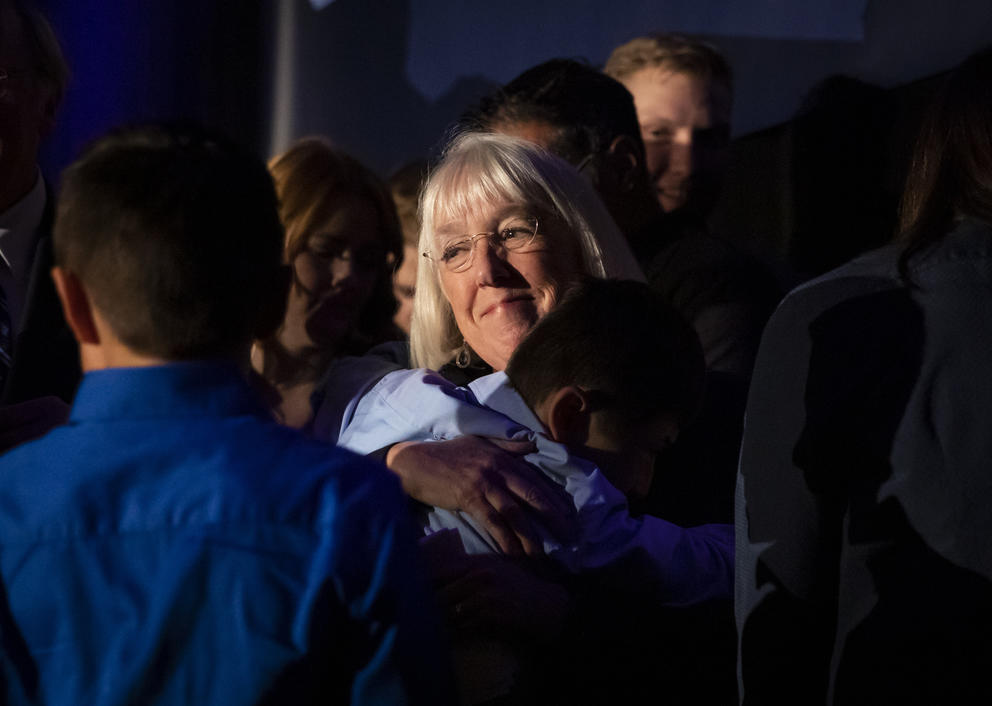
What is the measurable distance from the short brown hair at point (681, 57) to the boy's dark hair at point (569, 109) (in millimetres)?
700

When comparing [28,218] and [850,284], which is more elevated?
[850,284]

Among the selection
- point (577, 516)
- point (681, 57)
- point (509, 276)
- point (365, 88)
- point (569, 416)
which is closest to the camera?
point (577, 516)

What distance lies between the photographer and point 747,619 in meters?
1.37

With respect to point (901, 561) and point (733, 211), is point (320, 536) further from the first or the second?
point (733, 211)

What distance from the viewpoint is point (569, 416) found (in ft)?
5.10

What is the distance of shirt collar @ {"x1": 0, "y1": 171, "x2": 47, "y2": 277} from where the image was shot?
2205 mm

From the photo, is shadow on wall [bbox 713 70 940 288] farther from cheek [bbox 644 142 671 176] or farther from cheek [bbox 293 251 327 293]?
cheek [bbox 293 251 327 293]

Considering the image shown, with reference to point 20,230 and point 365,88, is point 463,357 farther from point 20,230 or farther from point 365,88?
point 365,88

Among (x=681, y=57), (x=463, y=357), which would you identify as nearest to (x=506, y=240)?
(x=463, y=357)

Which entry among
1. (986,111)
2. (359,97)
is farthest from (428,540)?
(359,97)

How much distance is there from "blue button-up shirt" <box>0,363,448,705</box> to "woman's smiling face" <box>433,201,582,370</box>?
1009 millimetres

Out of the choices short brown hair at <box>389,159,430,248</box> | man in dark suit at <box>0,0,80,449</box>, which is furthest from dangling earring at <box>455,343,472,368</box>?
short brown hair at <box>389,159,430,248</box>

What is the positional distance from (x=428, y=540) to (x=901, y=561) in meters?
0.63

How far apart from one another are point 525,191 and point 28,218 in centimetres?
112
